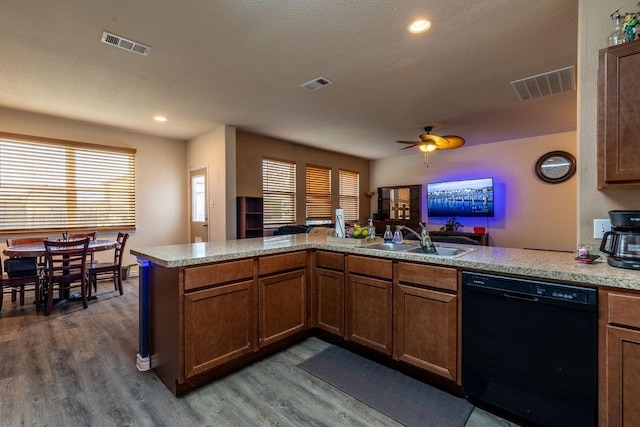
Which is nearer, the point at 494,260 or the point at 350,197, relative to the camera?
the point at 494,260

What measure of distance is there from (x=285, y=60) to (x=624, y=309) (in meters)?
2.99

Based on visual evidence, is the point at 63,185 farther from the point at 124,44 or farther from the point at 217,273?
the point at 217,273

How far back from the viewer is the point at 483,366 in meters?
1.82

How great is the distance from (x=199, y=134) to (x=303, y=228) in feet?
8.71

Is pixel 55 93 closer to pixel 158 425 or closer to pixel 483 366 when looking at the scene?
pixel 158 425

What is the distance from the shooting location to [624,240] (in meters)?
1.58

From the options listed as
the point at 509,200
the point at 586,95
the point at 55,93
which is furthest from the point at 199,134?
the point at 509,200

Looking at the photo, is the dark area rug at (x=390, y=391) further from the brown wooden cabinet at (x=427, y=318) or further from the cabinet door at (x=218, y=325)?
the cabinet door at (x=218, y=325)

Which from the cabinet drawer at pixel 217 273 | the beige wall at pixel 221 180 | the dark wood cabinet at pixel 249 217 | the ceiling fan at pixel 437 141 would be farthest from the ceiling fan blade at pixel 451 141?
the cabinet drawer at pixel 217 273

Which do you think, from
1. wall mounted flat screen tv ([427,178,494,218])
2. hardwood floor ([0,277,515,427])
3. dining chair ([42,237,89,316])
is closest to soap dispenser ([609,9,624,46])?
hardwood floor ([0,277,515,427])

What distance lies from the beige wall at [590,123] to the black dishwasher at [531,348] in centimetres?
64

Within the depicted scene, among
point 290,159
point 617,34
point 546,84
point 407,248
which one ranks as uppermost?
point 546,84

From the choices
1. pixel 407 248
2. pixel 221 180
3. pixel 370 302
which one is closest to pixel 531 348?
pixel 370 302

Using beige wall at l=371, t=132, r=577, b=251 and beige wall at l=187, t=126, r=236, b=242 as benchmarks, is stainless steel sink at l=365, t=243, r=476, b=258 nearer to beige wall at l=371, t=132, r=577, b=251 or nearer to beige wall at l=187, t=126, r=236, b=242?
beige wall at l=187, t=126, r=236, b=242
